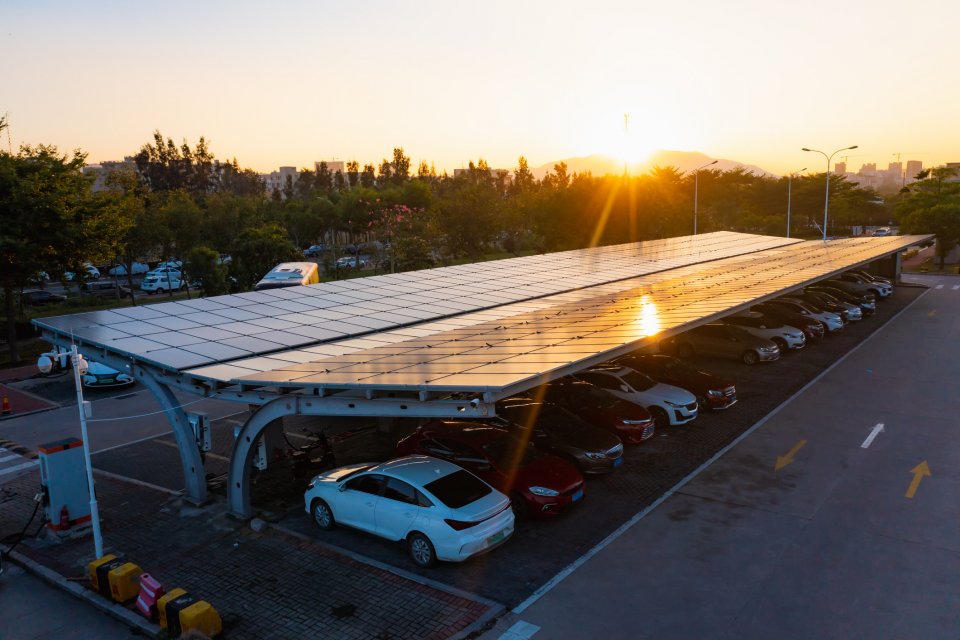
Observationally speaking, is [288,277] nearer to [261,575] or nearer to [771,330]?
[771,330]

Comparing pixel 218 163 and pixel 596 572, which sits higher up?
pixel 218 163

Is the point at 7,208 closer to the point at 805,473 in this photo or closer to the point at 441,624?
the point at 441,624

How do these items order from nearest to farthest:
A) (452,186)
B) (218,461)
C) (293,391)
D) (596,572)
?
(596,572) → (293,391) → (218,461) → (452,186)

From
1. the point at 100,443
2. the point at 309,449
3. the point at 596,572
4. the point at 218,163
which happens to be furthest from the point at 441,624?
the point at 218,163

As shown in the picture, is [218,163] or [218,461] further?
[218,163]

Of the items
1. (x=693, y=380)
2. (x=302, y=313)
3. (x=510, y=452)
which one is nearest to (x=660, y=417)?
(x=693, y=380)

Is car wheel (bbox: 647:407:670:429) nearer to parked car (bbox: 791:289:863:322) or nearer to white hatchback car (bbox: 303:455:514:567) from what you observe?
white hatchback car (bbox: 303:455:514:567)
